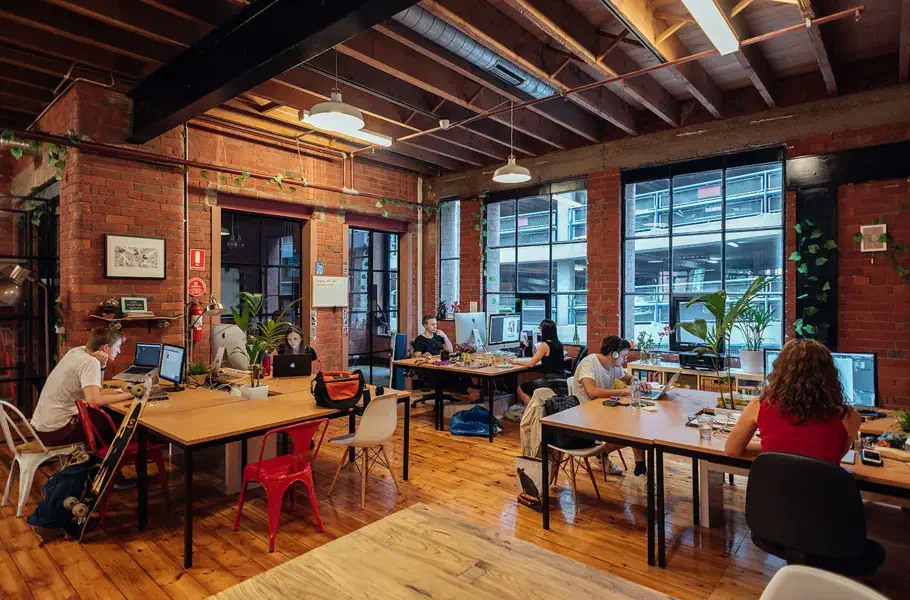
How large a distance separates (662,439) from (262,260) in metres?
5.45

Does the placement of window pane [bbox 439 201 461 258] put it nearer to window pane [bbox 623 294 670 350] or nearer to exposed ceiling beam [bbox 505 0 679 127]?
window pane [bbox 623 294 670 350]

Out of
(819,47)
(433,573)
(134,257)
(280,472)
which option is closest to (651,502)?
(433,573)

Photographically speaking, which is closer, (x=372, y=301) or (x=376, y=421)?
(x=376, y=421)

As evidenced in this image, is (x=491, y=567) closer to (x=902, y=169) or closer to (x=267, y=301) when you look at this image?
(x=902, y=169)

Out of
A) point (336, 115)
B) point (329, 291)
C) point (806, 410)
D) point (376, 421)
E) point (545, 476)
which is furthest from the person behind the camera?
point (329, 291)

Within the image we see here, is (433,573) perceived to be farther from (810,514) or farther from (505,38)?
(505,38)

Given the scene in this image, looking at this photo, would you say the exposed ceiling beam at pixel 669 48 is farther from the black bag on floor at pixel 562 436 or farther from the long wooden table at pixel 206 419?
the long wooden table at pixel 206 419

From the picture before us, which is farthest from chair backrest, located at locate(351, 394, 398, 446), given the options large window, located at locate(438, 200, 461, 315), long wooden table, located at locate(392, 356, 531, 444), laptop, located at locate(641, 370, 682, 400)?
large window, located at locate(438, 200, 461, 315)

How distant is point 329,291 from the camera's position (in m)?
7.09

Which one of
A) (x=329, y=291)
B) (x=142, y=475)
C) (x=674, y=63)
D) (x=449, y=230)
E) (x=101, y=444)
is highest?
(x=674, y=63)

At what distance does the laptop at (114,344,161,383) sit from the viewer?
185 inches

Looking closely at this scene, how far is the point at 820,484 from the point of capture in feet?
6.54

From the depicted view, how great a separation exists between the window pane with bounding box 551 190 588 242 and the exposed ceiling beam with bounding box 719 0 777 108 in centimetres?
237

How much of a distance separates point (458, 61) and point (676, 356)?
4127 millimetres
